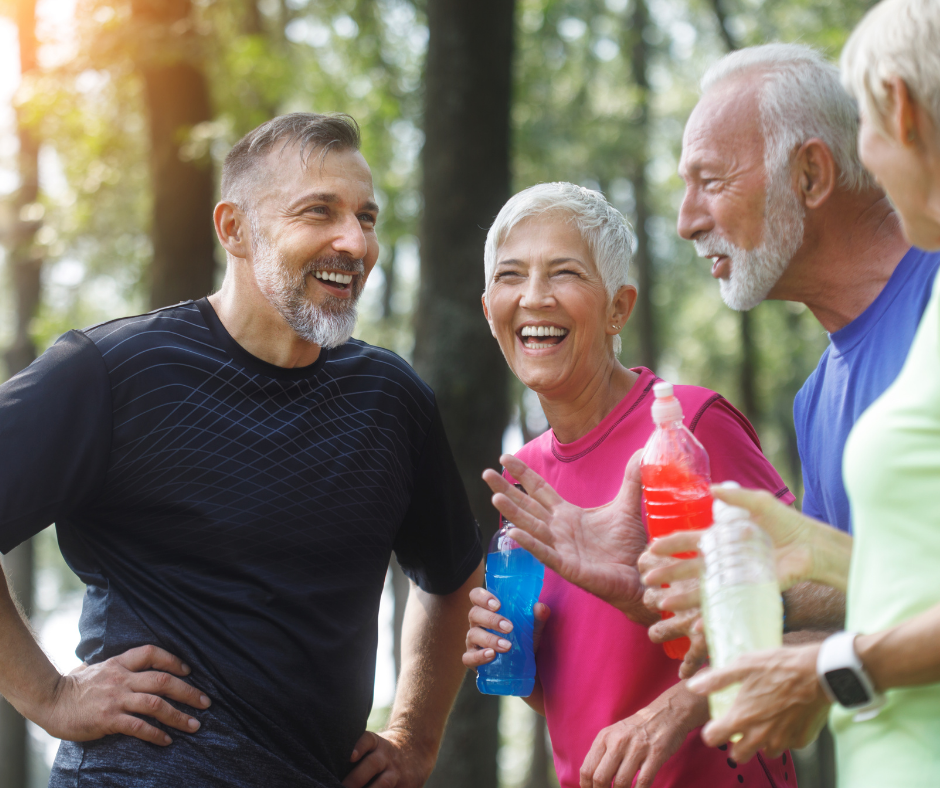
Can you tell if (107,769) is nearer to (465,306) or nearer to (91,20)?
(465,306)

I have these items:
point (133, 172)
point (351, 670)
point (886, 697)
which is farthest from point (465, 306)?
point (133, 172)

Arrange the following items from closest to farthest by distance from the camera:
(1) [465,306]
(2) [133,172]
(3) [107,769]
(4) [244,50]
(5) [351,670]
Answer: (3) [107,769], (5) [351,670], (1) [465,306], (4) [244,50], (2) [133,172]

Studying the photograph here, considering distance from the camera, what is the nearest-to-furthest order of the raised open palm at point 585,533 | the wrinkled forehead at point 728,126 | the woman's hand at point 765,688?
the woman's hand at point 765,688 < the raised open palm at point 585,533 < the wrinkled forehead at point 728,126

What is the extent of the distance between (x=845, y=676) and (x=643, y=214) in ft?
57.6

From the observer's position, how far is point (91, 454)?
269 centimetres

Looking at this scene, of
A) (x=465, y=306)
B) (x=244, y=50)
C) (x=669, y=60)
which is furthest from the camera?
(x=669, y=60)

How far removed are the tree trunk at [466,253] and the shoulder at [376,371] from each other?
8.11ft

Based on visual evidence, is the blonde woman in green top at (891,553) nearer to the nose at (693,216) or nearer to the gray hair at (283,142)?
the nose at (693,216)

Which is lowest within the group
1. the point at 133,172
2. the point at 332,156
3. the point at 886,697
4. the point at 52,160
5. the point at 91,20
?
the point at 886,697

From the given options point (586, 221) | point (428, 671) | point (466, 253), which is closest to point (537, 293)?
point (586, 221)

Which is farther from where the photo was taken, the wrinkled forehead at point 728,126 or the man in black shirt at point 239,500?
the wrinkled forehead at point 728,126

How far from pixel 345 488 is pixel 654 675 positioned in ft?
3.71

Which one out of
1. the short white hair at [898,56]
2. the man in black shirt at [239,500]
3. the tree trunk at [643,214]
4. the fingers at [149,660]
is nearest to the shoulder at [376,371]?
the man in black shirt at [239,500]

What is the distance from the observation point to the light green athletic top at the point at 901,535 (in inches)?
64.6
